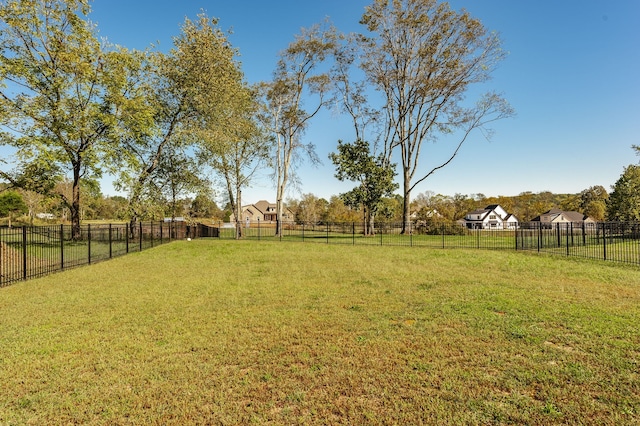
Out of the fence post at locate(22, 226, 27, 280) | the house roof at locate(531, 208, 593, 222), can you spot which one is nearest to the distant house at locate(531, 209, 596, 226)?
the house roof at locate(531, 208, 593, 222)

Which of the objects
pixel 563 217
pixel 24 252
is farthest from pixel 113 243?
pixel 563 217

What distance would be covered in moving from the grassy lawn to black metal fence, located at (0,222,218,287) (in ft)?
6.35

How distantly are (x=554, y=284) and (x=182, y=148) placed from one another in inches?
Answer: 937

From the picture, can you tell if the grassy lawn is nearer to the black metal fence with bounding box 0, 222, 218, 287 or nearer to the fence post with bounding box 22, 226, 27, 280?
the fence post with bounding box 22, 226, 27, 280

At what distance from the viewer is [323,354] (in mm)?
3957

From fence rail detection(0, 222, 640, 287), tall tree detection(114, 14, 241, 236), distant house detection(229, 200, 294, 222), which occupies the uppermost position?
tall tree detection(114, 14, 241, 236)

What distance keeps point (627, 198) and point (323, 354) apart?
48521 millimetres

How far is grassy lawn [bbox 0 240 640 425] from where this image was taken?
2809 mm

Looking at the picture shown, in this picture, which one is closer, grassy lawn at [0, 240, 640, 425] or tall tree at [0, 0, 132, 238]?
grassy lawn at [0, 240, 640, 425]

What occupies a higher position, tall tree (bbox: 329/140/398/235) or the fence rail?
tall tree (bbox: 329/140/398/235)

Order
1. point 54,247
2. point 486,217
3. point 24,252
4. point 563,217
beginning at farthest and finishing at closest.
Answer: point 486,217 → point 563,217 → point 54,247 → point 24,252

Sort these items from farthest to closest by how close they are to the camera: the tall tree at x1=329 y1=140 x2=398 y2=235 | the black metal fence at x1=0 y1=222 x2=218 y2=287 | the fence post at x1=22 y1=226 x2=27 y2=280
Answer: the tall tree at x1=329 y1=140 x2=398 y2=235 → the black metal fence at x1=0 y1=222 x2=218 y2=287 → the fence post at x1=22 y1=226 x2=27 y2=280

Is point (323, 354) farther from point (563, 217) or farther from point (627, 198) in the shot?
point (563, 217)

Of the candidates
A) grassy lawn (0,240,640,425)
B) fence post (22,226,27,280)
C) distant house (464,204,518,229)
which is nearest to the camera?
grassy lawn (0,240,640,425)
